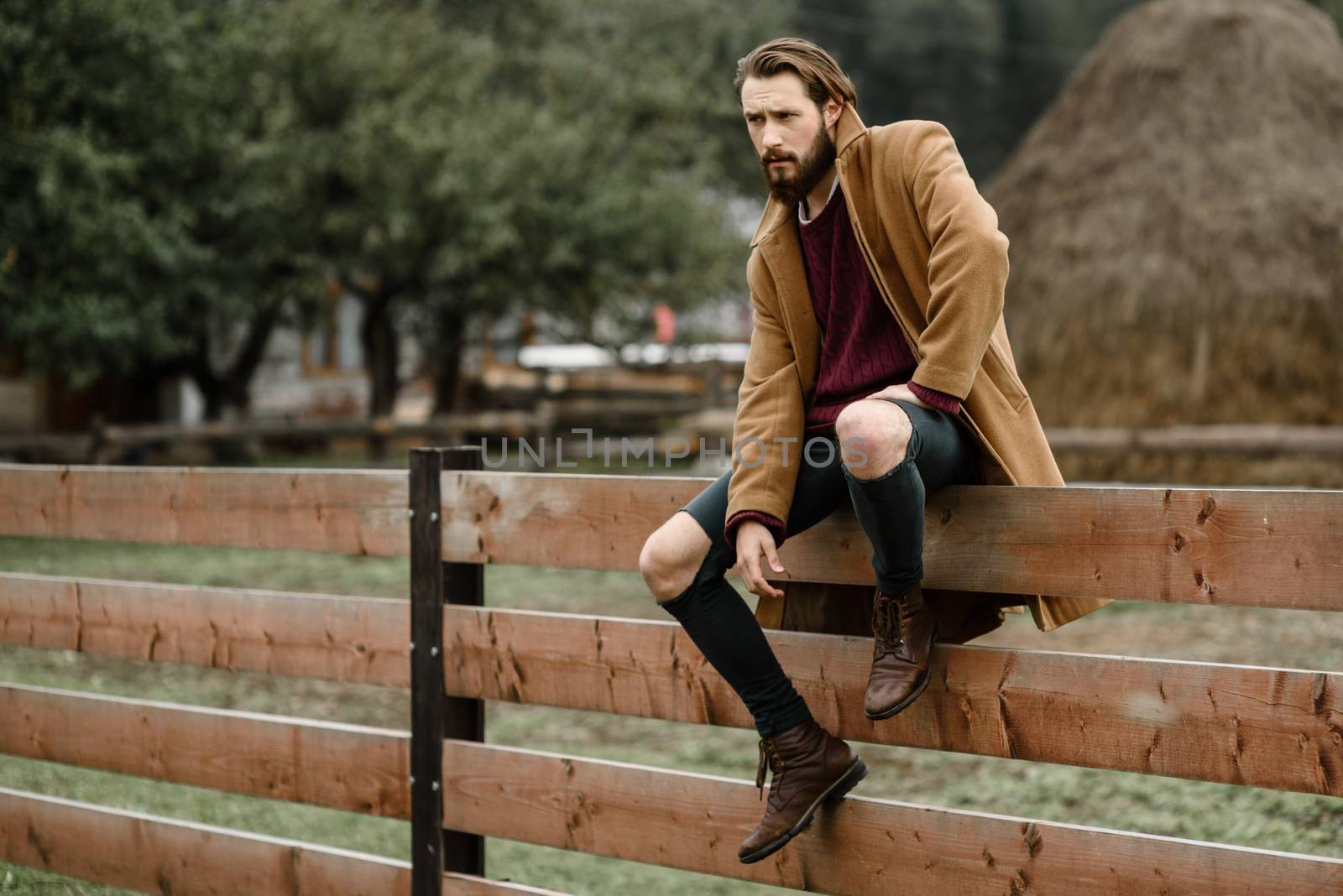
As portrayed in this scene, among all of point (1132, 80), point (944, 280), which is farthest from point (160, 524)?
point (1132, 80)

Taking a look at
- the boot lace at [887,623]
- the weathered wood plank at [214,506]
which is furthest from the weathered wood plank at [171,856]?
the boot lace at [887,623]

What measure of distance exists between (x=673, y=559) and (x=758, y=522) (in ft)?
0.66

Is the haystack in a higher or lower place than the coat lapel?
higher

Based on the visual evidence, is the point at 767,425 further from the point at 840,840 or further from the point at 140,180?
the point at 140,180

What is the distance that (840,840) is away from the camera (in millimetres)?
2975

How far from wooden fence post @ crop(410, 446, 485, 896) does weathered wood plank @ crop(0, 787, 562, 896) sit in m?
0.06

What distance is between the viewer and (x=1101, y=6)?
38594 mm

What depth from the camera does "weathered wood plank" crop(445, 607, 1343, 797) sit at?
248cm

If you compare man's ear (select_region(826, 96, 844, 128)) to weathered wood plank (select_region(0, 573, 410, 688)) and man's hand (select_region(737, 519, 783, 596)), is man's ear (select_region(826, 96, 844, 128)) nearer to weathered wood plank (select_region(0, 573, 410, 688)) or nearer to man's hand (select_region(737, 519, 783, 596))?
man's hand (select_region(737, 519, 783, 596))

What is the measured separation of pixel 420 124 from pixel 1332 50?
1145cm

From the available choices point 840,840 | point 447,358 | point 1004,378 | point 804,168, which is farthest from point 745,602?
point 447,358

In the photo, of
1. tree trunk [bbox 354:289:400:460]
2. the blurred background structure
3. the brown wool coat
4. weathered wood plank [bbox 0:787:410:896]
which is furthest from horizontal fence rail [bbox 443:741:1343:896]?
tree trunk [bbox 354:289:400:460]

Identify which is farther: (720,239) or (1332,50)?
(720,239)

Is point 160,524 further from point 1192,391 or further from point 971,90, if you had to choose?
point 971,90
